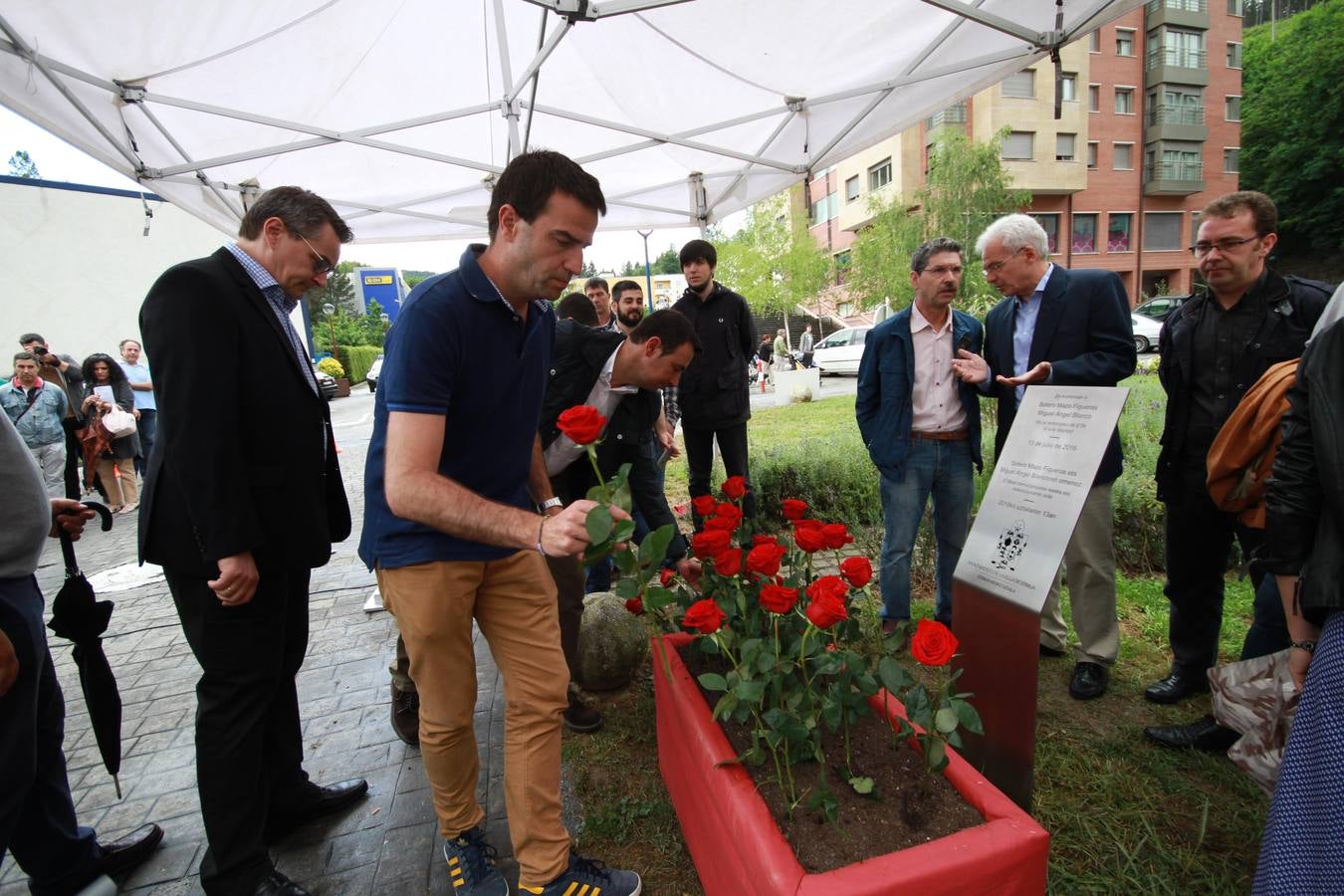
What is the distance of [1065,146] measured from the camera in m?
30.9

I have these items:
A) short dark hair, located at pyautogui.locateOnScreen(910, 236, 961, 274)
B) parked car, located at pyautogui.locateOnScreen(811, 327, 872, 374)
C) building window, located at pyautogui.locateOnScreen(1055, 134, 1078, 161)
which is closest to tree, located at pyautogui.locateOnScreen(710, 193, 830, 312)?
parked car, located at pyautogui.locateOnScreen(811, 327, 872, 374)

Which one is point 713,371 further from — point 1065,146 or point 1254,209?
point 1065,146

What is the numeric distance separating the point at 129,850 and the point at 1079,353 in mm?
4323

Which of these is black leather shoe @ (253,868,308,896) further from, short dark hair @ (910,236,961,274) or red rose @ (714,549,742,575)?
short dark hair @ (910,236,961,274)

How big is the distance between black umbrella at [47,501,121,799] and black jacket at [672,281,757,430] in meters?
3.45

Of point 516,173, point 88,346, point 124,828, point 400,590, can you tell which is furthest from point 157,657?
point 88,346

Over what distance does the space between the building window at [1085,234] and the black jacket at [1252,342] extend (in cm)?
3647

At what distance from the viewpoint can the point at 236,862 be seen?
1872 mm

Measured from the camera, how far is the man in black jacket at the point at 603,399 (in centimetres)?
250

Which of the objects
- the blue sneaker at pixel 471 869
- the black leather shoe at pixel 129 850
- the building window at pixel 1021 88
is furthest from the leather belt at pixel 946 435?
the building window at pixel 1021 88

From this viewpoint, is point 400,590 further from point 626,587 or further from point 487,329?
point 487,329

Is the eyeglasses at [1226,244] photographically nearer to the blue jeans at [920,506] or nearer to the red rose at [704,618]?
the blue jeans at [920,506]

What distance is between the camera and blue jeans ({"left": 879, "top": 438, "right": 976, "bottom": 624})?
3.32 m

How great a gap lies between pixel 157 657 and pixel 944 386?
198 inches
